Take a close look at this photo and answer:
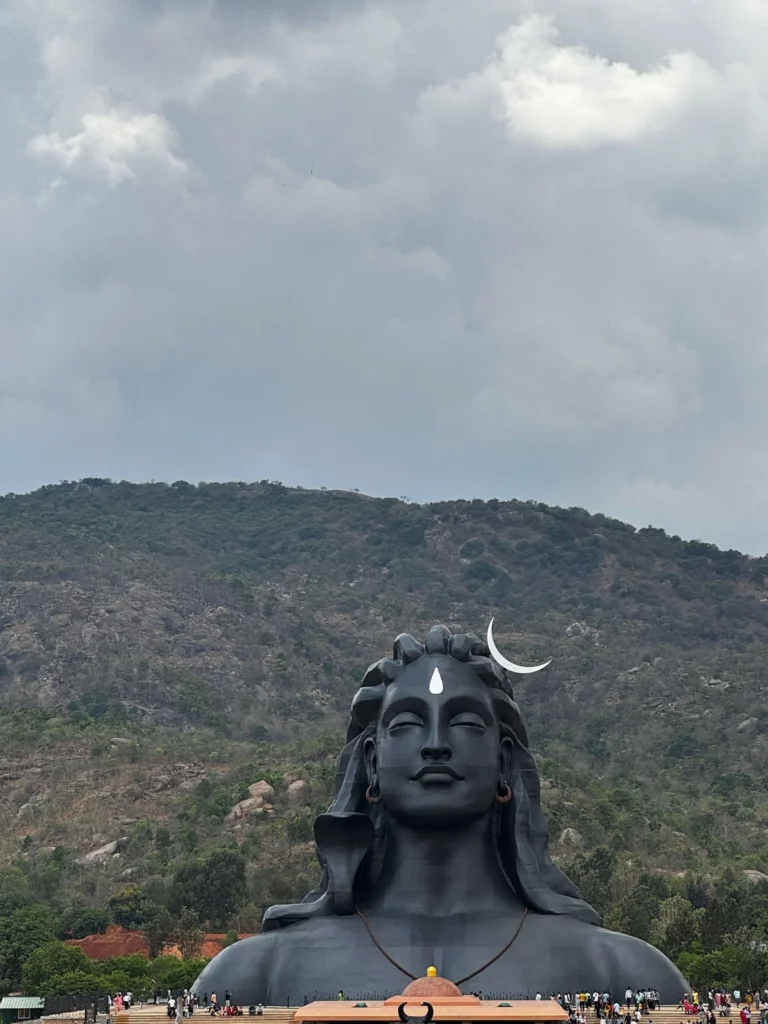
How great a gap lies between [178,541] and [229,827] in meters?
85.1

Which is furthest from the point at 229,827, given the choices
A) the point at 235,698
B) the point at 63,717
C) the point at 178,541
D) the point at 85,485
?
the point at 85,485

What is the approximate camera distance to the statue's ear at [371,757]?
24812mm

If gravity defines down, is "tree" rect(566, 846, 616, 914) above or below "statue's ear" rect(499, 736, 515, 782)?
below

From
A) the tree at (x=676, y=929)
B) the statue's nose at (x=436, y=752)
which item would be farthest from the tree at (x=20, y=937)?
the statue's nose at (x=436, y=752)

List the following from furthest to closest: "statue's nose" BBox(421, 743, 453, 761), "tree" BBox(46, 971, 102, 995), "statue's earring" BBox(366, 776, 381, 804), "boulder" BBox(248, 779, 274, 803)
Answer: "boulder" BBox(248, 779, 274, 803)
"tree" BBox(46, 971, 102, 995)
"statue's earring" BBox(366, 776, 381, 804)
"statue's nose" BBox(421, 743, 453, 761)

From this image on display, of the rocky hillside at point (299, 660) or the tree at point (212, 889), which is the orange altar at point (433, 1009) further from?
the rocky hillside at point (299, 660)

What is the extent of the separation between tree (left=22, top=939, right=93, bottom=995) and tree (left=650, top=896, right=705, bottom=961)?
1860cm

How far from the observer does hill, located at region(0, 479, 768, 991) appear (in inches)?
2968

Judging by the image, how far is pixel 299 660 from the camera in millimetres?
125562

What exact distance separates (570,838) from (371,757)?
4749 centimetres

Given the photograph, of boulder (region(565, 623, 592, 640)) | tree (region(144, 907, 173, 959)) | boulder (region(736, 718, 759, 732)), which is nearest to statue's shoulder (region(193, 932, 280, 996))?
tree (region(144, 907, 173, 959))

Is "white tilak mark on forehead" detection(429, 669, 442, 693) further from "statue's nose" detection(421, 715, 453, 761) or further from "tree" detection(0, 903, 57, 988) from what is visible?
"tree" detection(0, 903, 57, 988)

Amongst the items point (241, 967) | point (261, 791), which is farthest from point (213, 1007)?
point (261, 791)

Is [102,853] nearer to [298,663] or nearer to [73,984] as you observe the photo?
[73,984]
